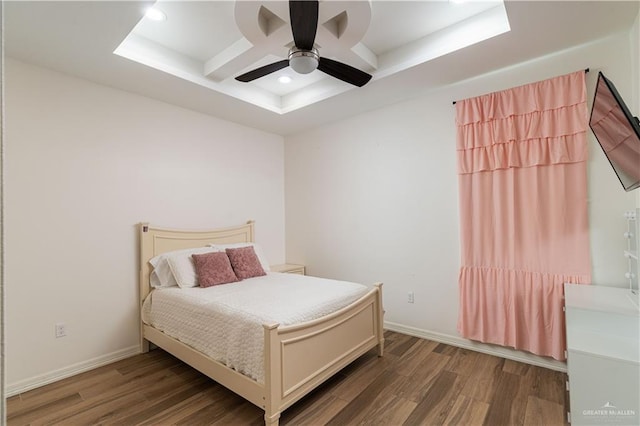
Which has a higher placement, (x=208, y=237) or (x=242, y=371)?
(x=208, y=237)

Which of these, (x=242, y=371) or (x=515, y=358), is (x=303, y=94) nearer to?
(x=242, y=371)

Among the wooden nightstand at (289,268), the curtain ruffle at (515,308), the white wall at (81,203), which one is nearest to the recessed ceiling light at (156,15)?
the white wall at (81,203)

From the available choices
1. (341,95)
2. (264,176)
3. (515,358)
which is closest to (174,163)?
(264,176)

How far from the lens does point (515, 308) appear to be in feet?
8.70

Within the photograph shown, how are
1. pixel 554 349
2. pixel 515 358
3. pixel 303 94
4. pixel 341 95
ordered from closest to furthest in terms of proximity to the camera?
pixel 554 349, pixel 515 358, pixel 341 95, pixel 303 94

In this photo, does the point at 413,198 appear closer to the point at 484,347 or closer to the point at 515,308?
the point at 515,308

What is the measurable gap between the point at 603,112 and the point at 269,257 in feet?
12.7

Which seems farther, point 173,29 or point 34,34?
point 173,29

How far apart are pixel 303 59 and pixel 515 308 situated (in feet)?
8.82

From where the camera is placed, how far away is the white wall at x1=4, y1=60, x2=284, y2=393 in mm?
2439

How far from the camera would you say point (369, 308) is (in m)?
2.81

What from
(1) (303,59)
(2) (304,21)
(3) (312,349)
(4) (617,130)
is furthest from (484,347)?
(2) (304,21)

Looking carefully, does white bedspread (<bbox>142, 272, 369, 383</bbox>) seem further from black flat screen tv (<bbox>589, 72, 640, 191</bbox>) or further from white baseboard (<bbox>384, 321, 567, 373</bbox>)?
black flat screen tv (<bbox>589, 72, 640, 191</bbox>)

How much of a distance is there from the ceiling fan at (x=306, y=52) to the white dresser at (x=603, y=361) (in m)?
2.22
